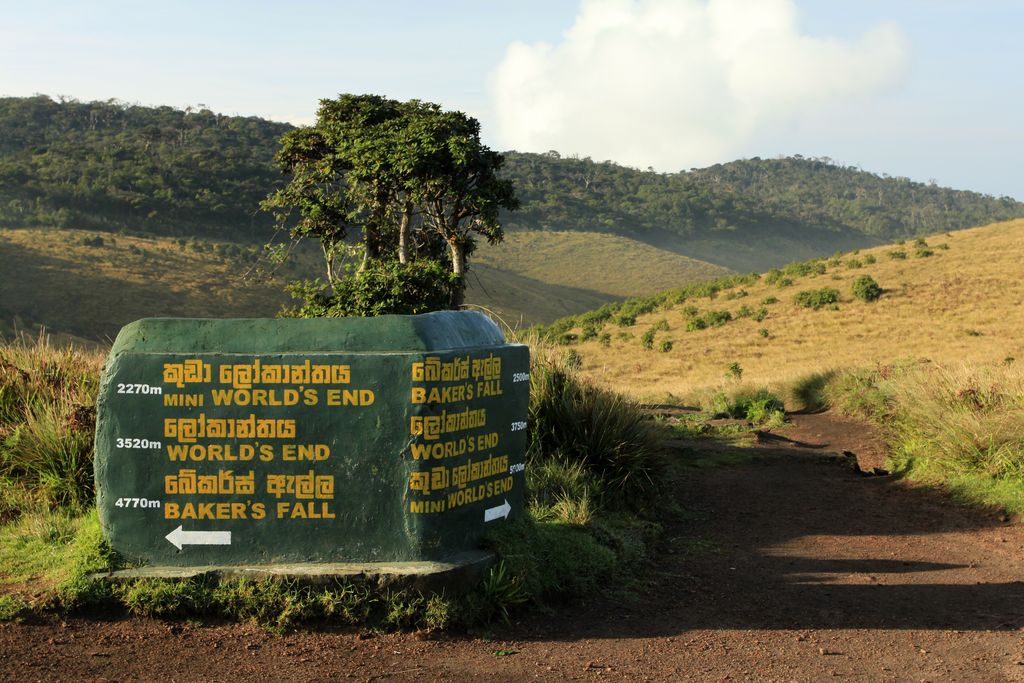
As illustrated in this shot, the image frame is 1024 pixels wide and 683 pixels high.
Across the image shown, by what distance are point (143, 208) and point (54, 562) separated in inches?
2999

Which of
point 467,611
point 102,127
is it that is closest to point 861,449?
point 467,611

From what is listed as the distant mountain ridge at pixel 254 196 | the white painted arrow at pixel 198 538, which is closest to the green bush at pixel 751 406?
the white painted arrow at pixel 198 538

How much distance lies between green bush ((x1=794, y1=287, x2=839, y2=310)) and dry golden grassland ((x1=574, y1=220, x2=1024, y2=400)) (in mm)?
337

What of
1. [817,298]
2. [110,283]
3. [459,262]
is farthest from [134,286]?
[459,262]

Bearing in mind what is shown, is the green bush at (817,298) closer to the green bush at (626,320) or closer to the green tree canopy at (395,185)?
the green bush at (626,320)

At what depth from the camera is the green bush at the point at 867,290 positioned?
45406 mm

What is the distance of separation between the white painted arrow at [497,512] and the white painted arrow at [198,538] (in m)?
1.81

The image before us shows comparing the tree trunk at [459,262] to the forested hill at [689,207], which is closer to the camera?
the tree trunk at [459,262]

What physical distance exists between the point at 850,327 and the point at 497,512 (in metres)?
36.6

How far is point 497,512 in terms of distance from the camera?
7754 mm

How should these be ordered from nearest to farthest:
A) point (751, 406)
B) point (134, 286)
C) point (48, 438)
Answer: point (48, 438) → point (751, 406) → point (134, 286)

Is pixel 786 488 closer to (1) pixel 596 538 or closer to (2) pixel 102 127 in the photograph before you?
(1) pixel 596 538

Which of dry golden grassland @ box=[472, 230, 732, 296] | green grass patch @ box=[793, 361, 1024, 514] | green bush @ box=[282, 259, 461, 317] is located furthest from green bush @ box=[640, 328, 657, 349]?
dry golden grassland @ box=[472, 230, 732, 296]

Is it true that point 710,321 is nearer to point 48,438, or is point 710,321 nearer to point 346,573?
point 48,438
